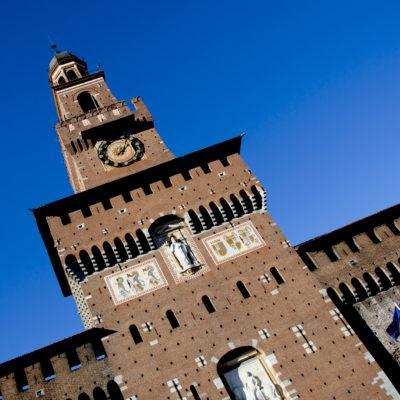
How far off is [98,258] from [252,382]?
356 inches

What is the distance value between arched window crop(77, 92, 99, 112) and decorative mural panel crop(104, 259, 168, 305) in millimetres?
15256

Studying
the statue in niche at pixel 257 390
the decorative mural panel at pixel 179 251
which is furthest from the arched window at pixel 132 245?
the statue in niche at pixel 257 390

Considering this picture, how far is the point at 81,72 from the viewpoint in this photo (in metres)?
38.2

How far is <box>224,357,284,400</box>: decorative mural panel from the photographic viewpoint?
67.1 ft

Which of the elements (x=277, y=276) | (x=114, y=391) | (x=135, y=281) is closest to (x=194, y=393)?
(x=114, y=391)

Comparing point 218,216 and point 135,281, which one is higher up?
point 218,216

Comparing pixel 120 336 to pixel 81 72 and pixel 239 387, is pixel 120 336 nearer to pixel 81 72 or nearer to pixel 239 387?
pixel 239 387

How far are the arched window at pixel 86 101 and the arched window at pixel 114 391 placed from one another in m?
20.1

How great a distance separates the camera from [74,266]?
2352 centimetres

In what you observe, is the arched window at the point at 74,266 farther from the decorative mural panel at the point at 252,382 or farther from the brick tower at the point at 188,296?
the decorative mural panel at the point at 252,382

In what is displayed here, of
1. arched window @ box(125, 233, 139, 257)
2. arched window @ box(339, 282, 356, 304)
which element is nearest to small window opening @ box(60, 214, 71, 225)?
arched window @ box(125, 233, 139, 257)

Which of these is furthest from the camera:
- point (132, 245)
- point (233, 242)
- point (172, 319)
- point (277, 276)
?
point (233, 242)

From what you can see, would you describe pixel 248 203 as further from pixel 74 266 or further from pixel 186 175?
pixel 74 266

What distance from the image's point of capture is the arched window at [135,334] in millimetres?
21641
